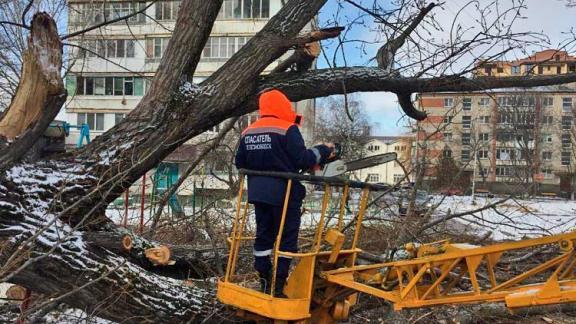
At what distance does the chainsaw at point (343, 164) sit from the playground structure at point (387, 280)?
0.10 meters

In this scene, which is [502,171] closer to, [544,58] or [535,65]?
[544,58]

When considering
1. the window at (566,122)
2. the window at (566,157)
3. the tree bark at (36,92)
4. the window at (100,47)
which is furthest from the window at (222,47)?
the window at (566,157)

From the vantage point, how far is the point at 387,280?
3.40 metres

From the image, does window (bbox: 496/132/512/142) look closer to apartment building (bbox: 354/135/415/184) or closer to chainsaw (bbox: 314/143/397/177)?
apartment building (bbox: 354/135/415/184)

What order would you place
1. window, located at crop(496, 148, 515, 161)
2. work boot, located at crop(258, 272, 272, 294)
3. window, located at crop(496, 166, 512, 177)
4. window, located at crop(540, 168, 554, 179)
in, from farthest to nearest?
window, located at crop(540, 168, 554, 179), window, located at crop(496, 166, 512, 177), window, located at crop(496, 148, 515, 161), work boot, located at crop(258, 272, 272, 294)

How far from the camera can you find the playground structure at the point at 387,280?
2.80 metres

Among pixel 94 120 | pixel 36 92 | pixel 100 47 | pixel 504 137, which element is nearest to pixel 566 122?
pixel 504 137

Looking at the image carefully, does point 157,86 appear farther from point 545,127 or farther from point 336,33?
point 545,127

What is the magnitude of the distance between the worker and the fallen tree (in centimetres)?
91

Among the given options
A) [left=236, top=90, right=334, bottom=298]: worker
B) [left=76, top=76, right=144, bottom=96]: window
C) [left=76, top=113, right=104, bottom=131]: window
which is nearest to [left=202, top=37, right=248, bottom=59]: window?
[left=76, top=76, right=144, bottom=96]: window

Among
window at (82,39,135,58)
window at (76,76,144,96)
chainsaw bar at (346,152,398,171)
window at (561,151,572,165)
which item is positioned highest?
window at (76,76,144,96)

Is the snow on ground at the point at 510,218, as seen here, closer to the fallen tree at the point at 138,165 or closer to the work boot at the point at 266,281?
the fallen tree at the point at 138,165

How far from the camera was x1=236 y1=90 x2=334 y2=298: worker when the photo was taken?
346cm

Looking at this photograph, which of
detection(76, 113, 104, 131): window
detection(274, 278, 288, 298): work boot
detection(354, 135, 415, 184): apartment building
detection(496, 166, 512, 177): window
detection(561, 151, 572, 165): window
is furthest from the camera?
detection(496, 166, 512, 177): window
